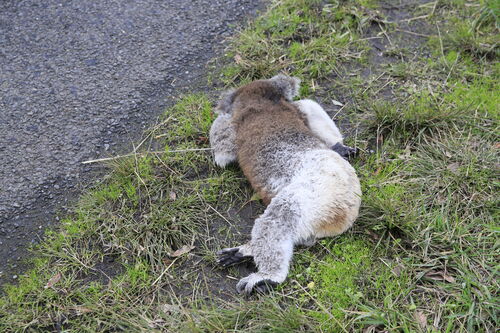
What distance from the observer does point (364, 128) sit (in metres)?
4.96

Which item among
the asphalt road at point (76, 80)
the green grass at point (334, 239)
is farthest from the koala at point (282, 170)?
the asphalt road at point (76, 80)

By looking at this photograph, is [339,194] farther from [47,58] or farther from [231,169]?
[47,58]

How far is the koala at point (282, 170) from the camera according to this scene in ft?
12.6

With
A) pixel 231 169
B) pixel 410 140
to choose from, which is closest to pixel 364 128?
pixel 410 140

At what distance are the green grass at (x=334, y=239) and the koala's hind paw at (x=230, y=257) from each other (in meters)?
0.10

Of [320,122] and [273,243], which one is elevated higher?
[320,122]

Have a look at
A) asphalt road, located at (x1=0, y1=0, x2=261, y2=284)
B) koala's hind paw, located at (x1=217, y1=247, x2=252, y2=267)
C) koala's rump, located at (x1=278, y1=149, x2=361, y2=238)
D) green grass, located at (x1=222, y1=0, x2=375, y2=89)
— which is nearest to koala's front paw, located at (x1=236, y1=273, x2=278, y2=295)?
koala's hind paw, located at (x1=217, y1=247, x2=252, y2=267)

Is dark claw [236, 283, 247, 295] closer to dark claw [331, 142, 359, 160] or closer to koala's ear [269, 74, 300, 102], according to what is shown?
dark claw [331, 142, 359, 160]

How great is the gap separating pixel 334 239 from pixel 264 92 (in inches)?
72.3

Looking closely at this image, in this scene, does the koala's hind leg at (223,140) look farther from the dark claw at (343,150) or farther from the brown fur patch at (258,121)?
the dark claw at (343,150)

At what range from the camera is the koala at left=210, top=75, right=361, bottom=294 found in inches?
151

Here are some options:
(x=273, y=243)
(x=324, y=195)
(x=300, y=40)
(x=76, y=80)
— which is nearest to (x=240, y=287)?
(x=273, y=243)

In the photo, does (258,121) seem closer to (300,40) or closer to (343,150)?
(343,150)

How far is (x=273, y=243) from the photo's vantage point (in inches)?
150
